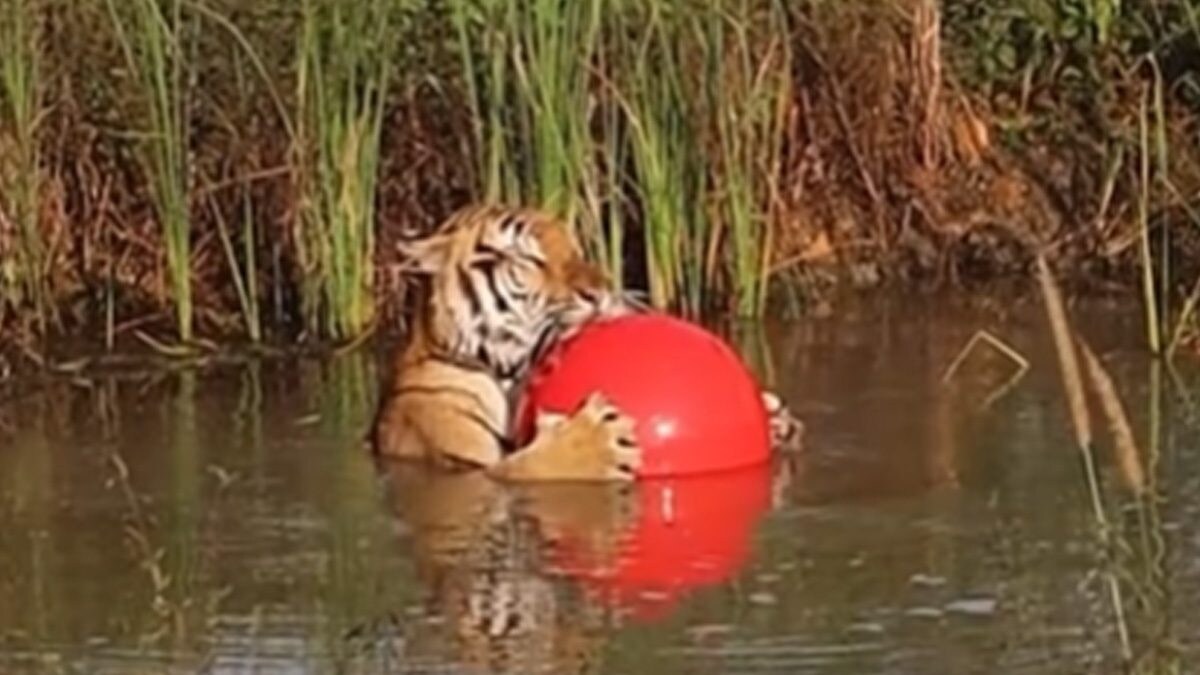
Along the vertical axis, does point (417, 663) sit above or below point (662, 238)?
below

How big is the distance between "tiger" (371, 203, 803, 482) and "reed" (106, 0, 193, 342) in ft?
5.40

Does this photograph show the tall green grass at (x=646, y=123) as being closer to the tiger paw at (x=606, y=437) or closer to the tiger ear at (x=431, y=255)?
the tiger ear at (x=431, y=255)

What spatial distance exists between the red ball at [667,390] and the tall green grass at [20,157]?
2.59m

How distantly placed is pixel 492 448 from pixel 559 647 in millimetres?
2032

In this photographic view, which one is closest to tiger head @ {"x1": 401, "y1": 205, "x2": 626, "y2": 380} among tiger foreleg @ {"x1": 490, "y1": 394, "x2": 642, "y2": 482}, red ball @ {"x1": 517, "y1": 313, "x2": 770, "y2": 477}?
red ball @ {"x1": 517, "y1": 313, "x2": 770, "y2": 477}

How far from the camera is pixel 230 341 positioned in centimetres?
1121

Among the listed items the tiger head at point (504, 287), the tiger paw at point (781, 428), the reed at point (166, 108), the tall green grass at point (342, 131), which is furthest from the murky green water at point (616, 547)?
the reed at point (166, 108)

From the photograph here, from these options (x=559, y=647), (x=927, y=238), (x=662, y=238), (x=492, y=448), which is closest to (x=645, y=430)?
A: (x=492, y=448)

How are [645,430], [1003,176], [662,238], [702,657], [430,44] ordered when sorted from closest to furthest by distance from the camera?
[702,657] < [645,430] < [662,238] < [430,44] < [1003,176]

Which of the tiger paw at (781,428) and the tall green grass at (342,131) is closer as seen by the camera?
the tiger paw at (781,428)

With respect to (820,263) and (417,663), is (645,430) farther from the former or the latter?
(820,263)

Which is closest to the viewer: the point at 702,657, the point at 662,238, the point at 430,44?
the point at 702,657

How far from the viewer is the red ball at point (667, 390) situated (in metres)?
8.49

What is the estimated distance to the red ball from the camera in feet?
27.9
